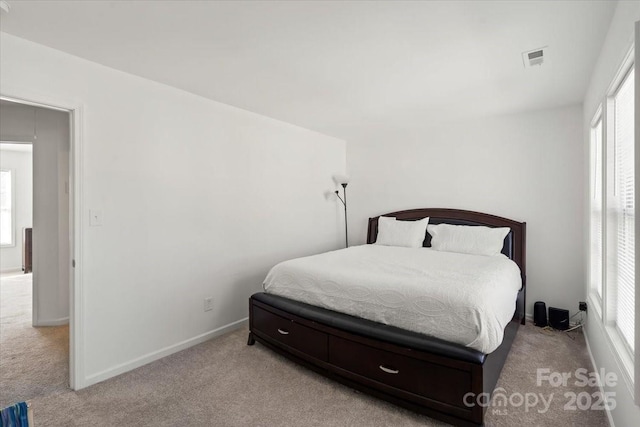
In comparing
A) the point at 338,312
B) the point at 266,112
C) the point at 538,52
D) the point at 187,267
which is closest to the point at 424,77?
the point at 538,52

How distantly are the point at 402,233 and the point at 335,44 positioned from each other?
256 centimetres

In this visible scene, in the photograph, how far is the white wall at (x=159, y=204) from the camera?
2225 mm

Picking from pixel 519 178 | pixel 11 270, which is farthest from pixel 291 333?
pixel 11 270

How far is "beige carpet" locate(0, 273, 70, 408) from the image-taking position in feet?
7.10

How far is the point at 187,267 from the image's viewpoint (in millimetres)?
2824

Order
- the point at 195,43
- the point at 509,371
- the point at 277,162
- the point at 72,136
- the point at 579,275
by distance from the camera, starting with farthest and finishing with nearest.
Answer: the point at 277,162 → the point at 579,275 → the point at 509,371 → the point at 72,136 → the point at 195,43

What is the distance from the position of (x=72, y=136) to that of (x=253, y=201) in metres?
1.65

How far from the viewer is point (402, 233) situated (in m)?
3.97

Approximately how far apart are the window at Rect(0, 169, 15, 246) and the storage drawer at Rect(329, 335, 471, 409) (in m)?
7.34

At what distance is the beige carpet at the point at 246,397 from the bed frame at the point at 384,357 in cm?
12

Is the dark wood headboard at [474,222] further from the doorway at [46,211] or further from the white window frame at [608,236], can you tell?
the doorway at [46,211]

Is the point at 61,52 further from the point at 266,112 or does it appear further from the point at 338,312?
the point at 338,312

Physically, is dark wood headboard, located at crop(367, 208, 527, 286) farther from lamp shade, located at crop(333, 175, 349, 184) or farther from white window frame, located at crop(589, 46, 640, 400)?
white window frame, located at crop(589, 46, 640, 400)

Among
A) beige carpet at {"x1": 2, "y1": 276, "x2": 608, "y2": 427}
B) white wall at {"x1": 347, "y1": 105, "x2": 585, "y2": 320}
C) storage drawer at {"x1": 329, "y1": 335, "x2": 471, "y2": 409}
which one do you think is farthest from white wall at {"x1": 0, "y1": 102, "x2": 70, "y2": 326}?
white wall at {"x1": 347, "y1": 105, "x2": 585, "y2": 320}
